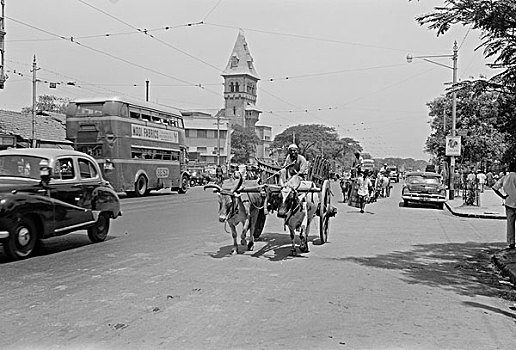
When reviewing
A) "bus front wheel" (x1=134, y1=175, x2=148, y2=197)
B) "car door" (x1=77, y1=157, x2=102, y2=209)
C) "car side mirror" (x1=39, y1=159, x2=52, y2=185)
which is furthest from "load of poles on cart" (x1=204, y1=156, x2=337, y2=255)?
"bus front wheel" (x1=134, y1=175, x2=148, y2=197)

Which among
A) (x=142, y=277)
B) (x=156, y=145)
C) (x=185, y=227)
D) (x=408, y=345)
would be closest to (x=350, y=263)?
(x=142, y=277)

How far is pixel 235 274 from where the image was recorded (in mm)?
9203

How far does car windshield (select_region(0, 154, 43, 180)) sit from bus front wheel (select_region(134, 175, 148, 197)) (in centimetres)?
1811

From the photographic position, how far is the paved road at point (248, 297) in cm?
588

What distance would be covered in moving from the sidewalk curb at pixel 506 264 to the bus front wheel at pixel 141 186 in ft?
67.3

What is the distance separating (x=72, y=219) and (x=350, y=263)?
18.1 feet

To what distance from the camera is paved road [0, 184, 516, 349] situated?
5.88 m

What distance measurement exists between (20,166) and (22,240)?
157 centimetres

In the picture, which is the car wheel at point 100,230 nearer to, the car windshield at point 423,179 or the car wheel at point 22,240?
the car wheel at point 22,240

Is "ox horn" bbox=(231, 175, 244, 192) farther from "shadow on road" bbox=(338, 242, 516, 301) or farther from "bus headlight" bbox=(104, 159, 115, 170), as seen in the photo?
"bus headlight" bbox=(104, 159, 115, 170)

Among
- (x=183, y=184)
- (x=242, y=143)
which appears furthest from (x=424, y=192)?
(x=242, y=143)

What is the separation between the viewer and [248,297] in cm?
764

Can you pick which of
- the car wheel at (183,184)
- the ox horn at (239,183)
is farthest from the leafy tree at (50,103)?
the ox horn at (239,183)

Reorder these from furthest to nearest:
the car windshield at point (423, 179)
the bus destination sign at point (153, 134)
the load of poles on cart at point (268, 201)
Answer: the car windshield at point (423, 179)
the bus destination sign at point (153, 134)
the load of poles on cart at point (268, 201)
